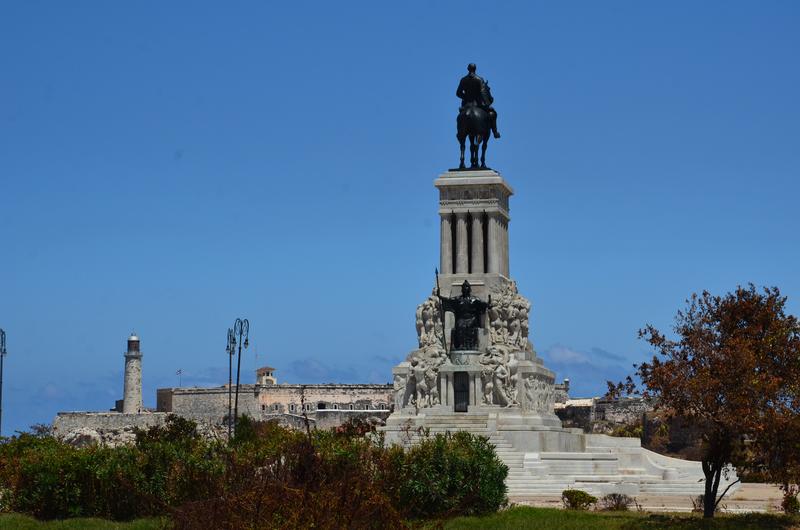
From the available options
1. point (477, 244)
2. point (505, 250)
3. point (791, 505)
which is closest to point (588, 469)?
point (791, 505)

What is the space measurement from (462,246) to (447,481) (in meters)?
20.5

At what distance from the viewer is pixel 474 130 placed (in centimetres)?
5509

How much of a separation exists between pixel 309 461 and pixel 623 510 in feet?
40.7

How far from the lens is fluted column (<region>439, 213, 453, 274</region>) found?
5366cm

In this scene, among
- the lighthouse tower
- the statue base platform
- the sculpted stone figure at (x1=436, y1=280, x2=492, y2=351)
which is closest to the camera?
the statue base platform

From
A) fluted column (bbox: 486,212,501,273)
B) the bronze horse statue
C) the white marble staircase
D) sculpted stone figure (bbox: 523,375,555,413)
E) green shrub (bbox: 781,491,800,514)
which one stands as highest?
the bronze horse statue

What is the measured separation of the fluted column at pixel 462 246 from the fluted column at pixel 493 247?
30.2 inches

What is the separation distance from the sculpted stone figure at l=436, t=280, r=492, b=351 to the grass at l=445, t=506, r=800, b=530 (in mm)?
18049

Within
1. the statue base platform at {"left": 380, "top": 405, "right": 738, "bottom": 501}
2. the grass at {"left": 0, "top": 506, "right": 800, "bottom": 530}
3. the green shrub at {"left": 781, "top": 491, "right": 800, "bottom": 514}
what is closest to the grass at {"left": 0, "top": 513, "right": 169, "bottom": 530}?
the grass at {"left": 0, "top": 506, "right": 800, "bottom": 530}

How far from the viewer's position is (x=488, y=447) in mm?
35938

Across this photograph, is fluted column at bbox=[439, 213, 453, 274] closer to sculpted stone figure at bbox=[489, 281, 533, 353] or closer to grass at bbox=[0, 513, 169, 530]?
sculpted stone figure at bbox=[489, 281, 533, 353]

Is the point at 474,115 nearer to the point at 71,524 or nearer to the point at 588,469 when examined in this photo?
the point at 588,469

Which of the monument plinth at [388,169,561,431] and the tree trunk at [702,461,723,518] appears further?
the monument plinth at [388,169,561,431]

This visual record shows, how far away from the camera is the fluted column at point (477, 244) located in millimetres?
53406
